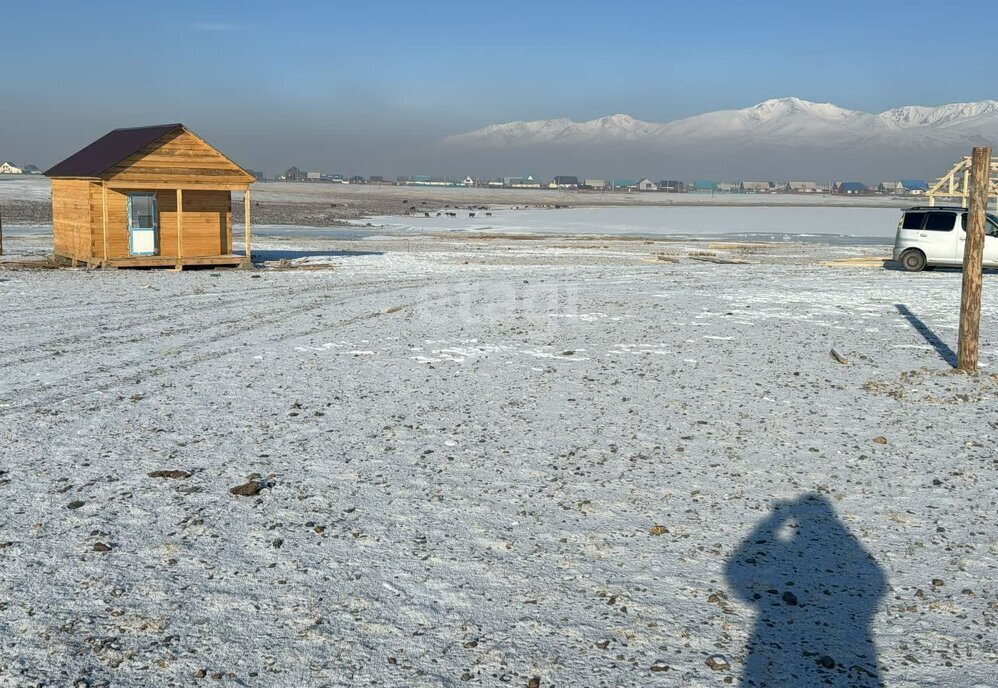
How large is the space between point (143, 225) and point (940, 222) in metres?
20.8

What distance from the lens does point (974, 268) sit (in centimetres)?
1184

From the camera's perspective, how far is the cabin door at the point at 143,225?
23906 mm

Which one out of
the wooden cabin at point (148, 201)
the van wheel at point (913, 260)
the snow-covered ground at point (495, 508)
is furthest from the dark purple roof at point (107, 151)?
the van wheel at point (913, 260)

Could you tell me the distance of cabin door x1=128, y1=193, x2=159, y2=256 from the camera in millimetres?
23906

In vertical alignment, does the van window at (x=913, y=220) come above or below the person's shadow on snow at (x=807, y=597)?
above

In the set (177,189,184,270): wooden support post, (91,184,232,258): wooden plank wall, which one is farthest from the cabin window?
(177,189,184,270): wooden support post

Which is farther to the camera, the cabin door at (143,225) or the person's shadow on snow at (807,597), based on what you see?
the cabin door at (143,225)

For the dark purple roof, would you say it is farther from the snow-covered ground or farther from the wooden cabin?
the snow-covered ground

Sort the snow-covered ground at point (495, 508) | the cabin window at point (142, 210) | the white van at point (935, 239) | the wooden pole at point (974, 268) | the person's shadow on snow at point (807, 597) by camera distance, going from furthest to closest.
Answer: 1. the white van at point (935, 239)
2. the cabin window at point (142, 210)
3. the wooden pole at point (974, 268)
4. the snow-covered ground at point (495, 508)
5. the person's shadow on snow at point (807, 597)

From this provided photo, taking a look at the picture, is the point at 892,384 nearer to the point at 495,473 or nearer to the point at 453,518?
the point at 495,473

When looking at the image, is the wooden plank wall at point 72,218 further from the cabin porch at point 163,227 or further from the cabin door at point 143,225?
the cabin door at point 143,225

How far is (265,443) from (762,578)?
4415 millimetres

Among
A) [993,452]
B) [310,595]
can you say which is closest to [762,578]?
[310,595]

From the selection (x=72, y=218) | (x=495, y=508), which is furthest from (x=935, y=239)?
(x=72, y=218)
